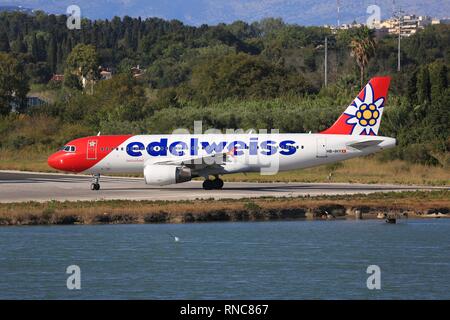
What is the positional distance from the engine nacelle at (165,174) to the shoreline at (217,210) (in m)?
6.06

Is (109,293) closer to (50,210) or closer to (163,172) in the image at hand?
(50,210)

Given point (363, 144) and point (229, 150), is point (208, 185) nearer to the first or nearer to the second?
point (229, 150)

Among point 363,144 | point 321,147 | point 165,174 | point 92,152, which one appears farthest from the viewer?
point 92,152

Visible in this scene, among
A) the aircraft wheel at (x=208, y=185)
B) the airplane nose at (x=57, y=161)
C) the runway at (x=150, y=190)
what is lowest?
the runway at (x=150, y=190)

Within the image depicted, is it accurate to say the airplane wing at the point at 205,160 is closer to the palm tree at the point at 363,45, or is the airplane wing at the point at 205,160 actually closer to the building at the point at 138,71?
the palm tree at the point at 363,45

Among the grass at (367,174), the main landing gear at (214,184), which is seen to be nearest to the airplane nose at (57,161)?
the main landing gear at (214,184)

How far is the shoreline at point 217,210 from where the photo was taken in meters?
46.9

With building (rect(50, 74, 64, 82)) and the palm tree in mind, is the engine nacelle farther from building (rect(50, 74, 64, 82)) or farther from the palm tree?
building (rect(50, 74, 64, 82))

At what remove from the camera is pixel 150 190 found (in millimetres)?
60281

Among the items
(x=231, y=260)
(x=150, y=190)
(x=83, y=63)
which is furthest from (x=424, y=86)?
(x=83, y=63)

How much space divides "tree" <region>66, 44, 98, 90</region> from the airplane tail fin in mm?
102080

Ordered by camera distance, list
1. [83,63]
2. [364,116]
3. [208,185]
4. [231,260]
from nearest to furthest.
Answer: [231,260] → [364,116] → [208,185] → [83,63]

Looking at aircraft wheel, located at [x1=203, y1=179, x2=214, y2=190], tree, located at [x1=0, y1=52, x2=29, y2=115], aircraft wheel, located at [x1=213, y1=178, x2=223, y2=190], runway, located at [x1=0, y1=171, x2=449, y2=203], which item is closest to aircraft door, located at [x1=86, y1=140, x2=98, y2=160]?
runway, located at [x1=0, y1=171, x2=449, y2=203]

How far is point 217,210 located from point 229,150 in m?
11.3
